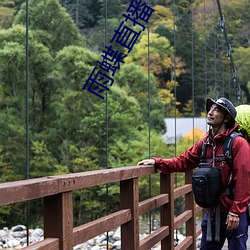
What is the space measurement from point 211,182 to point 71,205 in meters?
0.62

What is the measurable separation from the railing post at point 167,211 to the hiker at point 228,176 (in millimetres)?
437

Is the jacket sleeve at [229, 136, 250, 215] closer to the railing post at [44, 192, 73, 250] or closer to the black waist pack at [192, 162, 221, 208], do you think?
the black waist pack at [192, 162, 221, 208]

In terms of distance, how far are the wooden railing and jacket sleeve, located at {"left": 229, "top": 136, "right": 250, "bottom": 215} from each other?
1.05 ft

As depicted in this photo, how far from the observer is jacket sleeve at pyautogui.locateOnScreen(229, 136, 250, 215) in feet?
6.16

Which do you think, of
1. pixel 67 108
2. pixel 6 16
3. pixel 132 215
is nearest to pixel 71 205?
pixel 132 215

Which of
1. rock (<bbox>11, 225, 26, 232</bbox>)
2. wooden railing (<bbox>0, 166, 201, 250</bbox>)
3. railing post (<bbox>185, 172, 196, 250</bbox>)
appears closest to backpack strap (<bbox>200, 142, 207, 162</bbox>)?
wooden railing (<bbox>0, 166, 201, 250</bbox>)

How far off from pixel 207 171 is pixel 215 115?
0.19m

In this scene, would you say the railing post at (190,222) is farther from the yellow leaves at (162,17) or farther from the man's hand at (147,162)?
the yellow leaves at (162,17)

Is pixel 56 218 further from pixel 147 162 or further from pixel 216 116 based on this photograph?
pixel 147 162

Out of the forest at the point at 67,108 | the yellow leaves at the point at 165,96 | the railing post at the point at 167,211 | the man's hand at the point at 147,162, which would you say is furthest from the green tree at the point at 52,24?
the man's hand at the point at 147,162

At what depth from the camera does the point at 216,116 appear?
1.99 meters

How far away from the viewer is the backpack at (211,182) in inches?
75.2

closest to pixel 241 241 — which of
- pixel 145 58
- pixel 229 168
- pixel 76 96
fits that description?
pixel 229 168

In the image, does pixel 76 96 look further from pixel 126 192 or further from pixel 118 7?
pixel 126 192
